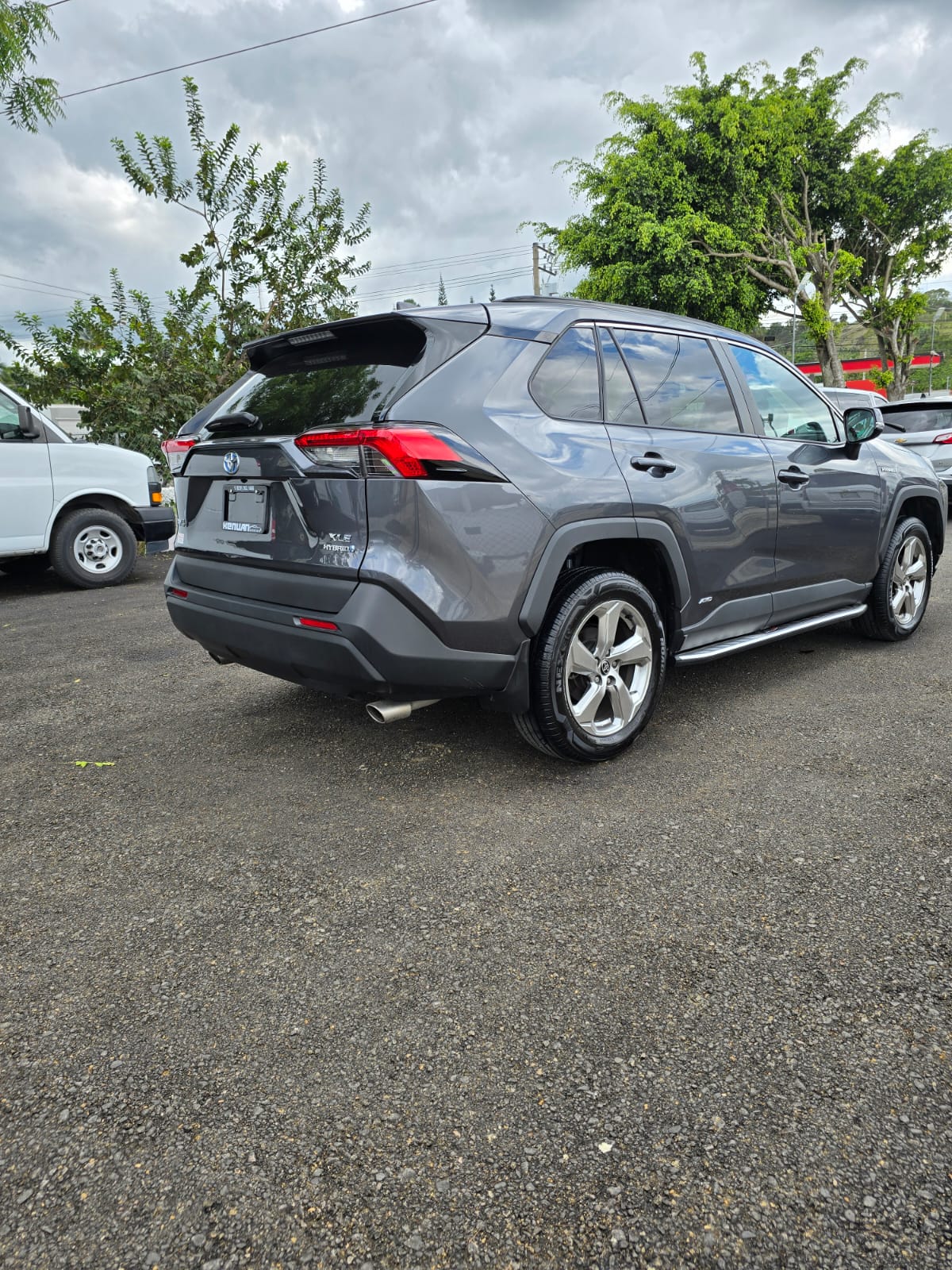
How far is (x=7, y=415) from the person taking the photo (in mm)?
7746

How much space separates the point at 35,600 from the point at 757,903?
730cm

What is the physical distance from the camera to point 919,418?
1207 cm

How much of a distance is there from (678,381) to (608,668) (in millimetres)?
1379

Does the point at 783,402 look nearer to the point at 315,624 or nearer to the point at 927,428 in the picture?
the point at 315,624

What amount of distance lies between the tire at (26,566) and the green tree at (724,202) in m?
17.5

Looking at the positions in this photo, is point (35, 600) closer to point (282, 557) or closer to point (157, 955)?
point (282, 557)

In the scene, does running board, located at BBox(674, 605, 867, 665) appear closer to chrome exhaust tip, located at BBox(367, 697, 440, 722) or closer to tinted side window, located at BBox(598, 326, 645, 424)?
tinted side window, located at BBox(598, 326, 645, 424)

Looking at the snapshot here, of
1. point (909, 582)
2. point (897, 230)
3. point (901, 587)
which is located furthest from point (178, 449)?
point (897, 230)

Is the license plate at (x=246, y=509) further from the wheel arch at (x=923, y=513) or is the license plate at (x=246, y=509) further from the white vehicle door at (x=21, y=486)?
the white vehicle door at (x=21, y=486)

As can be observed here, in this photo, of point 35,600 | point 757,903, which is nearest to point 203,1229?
point 757,903

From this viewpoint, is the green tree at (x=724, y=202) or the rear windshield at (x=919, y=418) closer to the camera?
the rear windshield at (x=919, y=418)

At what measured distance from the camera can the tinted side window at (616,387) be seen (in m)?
3.61

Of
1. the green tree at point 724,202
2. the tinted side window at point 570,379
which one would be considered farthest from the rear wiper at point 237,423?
the green tree at point 724,202

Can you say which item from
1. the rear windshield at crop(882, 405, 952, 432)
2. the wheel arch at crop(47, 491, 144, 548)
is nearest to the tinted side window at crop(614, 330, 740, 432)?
the wheel arch at crop(47, 491, 144, 548)
